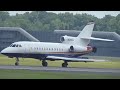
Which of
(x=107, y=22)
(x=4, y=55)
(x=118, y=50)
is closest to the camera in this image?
(x=107, y=22)

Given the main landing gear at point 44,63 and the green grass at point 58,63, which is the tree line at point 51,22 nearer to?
the green grass at point 58,63

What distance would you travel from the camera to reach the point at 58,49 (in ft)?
85.3

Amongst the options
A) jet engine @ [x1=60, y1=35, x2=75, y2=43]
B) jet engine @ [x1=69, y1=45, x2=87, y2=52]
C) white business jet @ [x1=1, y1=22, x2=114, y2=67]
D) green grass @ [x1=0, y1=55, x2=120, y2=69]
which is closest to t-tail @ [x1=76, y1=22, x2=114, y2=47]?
white business jet @ [x1=1, y1=22, x2=114, y2=67]

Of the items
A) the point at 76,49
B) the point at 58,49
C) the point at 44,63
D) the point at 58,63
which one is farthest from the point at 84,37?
the point at 44,63

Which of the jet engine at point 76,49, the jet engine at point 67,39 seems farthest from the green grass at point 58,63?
the jet engine at point 67,39

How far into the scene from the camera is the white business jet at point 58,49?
24656mm

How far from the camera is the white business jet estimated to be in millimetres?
24656

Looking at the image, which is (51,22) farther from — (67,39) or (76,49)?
(76,49)
